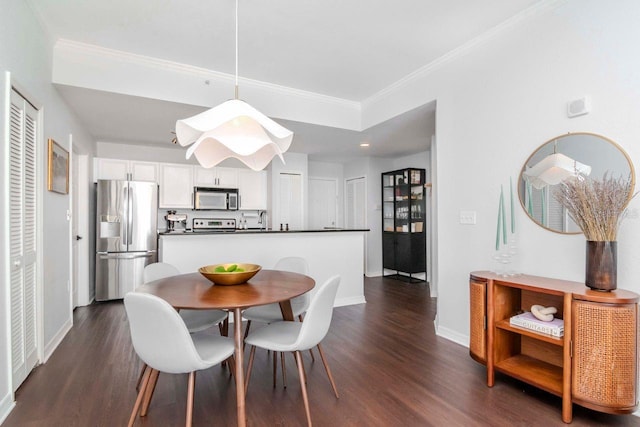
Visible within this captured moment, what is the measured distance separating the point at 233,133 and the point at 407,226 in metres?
4.54

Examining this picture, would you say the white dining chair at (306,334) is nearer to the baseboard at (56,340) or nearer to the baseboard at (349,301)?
the baseboard at (56,340)

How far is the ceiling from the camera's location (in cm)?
246

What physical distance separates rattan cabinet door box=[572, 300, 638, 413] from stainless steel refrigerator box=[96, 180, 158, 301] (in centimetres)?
500

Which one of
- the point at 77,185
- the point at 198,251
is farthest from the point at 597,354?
the point at 77,185

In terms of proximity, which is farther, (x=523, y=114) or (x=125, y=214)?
(x=125, y=214)

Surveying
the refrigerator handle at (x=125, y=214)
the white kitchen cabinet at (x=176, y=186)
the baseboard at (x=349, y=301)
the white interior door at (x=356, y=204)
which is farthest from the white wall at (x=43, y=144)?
the white interior door at (x=356, y=204)

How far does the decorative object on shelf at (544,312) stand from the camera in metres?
2.15

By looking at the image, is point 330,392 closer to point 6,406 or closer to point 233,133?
point 233,133

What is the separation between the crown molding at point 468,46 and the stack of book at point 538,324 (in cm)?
217

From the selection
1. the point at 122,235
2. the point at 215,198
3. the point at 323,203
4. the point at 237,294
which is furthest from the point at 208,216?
the point at 237,294

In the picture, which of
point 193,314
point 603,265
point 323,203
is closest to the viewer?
point 603,265

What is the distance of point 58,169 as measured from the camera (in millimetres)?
3055

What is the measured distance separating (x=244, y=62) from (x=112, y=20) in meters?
1.10

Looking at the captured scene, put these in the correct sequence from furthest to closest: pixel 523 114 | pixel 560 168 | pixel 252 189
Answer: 1. pixel 252 189
2. pixel 523 114
3. pixel 560 168
